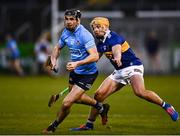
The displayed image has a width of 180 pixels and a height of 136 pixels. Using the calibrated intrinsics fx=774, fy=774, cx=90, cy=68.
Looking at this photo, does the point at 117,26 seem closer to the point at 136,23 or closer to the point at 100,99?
the point at 136,23

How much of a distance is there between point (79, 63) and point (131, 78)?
1730 millimetres

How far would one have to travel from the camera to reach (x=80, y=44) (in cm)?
1494

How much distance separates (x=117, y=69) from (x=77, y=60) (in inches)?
47.7

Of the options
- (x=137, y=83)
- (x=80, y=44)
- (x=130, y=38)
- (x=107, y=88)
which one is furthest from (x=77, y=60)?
(x=130, y=38)

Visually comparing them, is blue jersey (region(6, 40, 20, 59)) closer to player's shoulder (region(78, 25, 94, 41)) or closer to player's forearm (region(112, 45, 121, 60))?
player's forearm (region(112, 45, 121, 60))

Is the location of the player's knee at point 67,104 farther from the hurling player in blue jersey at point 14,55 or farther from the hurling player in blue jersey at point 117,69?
the hurling player in blue jersey at point 14,55

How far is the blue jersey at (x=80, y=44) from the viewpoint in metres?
14.8

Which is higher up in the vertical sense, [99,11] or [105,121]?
[105,121]

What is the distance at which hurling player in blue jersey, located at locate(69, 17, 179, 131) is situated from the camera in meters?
15.4

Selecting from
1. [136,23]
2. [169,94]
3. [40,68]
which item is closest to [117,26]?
[136,23]

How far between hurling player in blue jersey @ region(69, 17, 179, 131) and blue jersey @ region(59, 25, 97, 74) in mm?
438

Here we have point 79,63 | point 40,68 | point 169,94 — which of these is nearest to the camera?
point 79,63

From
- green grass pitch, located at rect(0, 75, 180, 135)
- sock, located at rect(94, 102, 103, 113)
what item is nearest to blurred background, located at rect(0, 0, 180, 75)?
green grass pitch, located at rect(0, 75, 180, 135)

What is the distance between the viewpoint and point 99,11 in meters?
41.5
